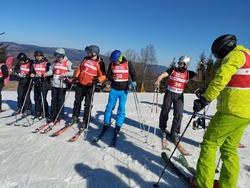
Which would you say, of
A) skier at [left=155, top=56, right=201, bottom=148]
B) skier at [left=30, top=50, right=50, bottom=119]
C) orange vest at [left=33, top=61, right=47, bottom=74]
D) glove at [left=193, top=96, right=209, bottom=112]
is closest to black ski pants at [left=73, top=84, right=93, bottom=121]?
skier at [left=30, top=50, right=50, bottom=119]

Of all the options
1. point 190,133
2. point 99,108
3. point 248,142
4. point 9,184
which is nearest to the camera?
point 9,184

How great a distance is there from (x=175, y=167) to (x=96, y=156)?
1.71 meters

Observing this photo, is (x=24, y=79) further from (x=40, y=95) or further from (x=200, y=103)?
(x=200, y=103)

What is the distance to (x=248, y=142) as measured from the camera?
8.45 meters

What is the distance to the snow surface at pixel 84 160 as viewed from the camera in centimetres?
507

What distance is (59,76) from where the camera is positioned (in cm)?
909

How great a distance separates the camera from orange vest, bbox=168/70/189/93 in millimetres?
7633

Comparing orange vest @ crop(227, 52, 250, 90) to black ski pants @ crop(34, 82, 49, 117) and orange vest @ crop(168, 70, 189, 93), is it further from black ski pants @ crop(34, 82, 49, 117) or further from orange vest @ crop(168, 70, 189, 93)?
black ski pants @ crop(34, 82, 49, 117)

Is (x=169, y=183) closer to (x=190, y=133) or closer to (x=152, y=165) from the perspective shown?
(x=152, y=165)

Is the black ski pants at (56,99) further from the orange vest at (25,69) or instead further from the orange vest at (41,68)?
the orange vest at (25,69)

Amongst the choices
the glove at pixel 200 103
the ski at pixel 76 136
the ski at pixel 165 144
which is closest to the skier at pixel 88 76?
the ski at pixel 76 136

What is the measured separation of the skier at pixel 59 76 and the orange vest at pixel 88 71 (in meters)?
0.72

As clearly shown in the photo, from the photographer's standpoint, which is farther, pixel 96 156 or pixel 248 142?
pixel 248 142

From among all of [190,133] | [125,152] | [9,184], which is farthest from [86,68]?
[9,184]
